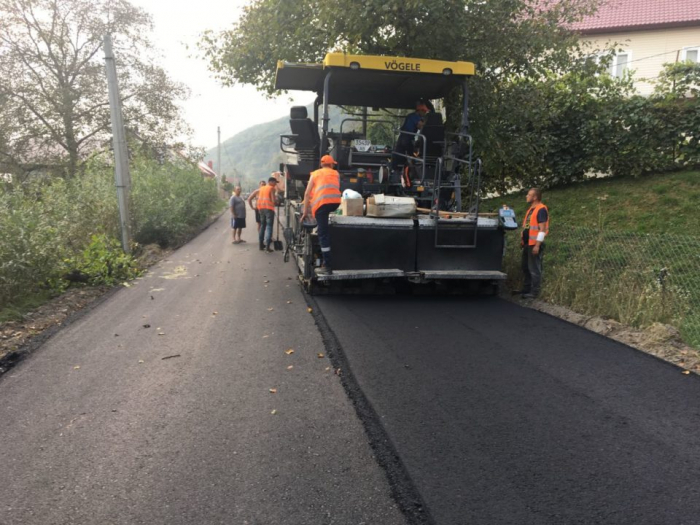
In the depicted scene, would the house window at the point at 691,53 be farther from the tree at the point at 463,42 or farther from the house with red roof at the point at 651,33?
the tree at the point at 463,42

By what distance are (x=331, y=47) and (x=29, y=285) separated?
23.4 feet

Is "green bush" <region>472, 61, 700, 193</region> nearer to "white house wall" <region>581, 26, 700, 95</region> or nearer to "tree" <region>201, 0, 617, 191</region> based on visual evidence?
"tree" <region>201, 0, 617, 191</region>

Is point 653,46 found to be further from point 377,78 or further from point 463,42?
point 377,78

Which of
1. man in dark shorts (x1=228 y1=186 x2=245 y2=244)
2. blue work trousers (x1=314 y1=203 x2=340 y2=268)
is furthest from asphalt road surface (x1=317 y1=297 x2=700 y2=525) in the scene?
man in dark shorts (x1=228 y1=186 x2=245 y2=244)

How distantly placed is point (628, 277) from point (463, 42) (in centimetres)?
570

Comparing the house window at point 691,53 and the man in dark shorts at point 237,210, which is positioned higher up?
the house window at point 691,53

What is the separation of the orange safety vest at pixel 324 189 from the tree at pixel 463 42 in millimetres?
3100

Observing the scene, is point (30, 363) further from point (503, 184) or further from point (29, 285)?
point (503, 184)

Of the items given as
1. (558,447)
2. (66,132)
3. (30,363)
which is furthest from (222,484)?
(66,132)

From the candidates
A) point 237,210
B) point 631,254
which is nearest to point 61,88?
point 237,210

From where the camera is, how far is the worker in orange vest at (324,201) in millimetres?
6672

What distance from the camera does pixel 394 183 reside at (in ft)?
A: 25.7

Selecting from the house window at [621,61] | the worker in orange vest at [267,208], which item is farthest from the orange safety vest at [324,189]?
the house window at [621,61]

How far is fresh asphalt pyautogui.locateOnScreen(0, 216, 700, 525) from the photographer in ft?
8.52
